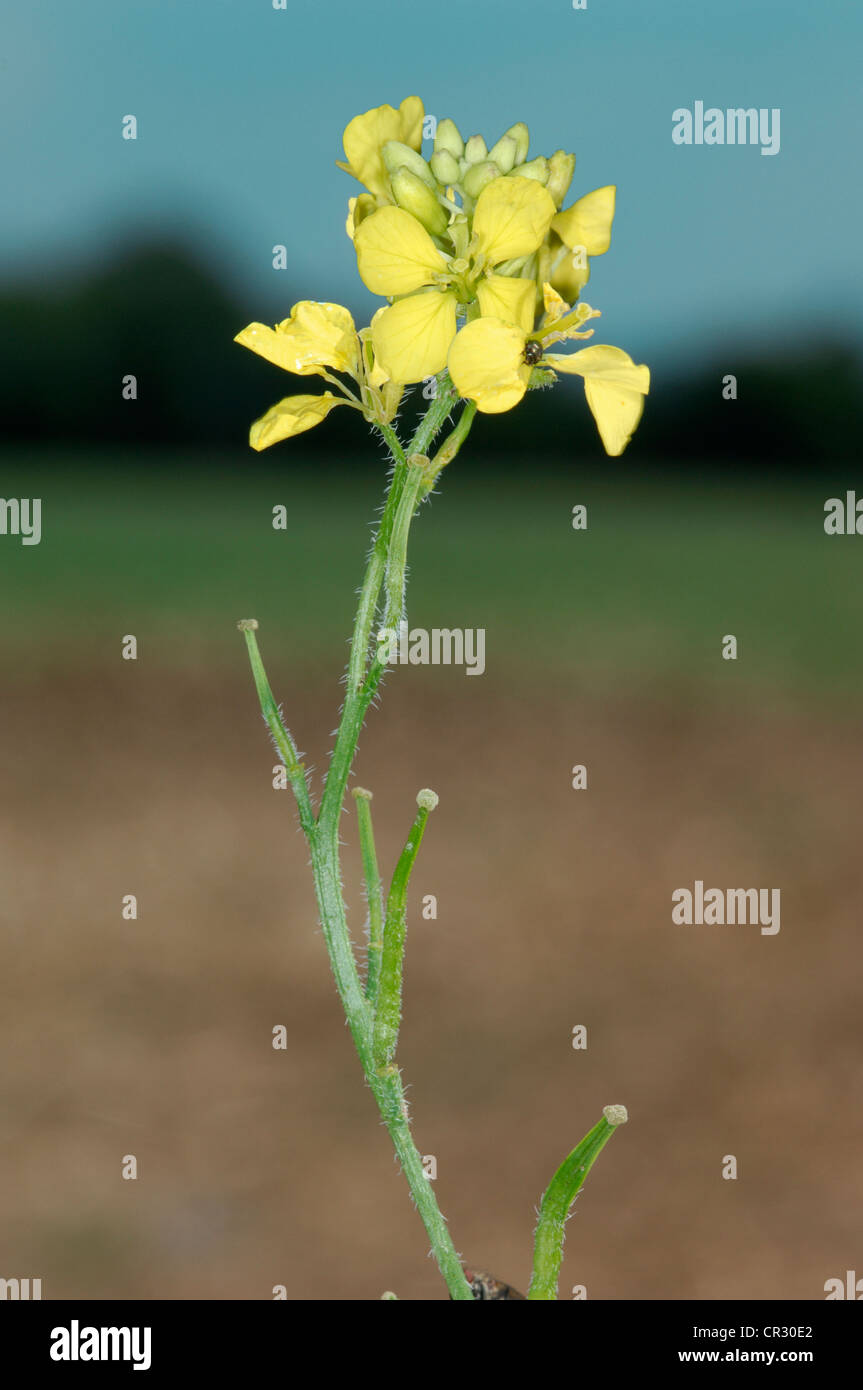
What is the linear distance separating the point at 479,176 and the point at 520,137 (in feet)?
0.12

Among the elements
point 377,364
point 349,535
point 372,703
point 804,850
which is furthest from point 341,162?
point 349,535

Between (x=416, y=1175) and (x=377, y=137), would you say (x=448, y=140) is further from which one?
(x=416, y=1175)

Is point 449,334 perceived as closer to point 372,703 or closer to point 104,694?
point 372,703

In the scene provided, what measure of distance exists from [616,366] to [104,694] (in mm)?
4320

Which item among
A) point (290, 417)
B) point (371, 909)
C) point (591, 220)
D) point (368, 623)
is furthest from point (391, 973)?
point (591, 220)

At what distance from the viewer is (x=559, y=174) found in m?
0.59

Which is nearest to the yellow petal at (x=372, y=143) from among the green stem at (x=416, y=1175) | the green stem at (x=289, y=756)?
the green stem at (x=289, y=756)

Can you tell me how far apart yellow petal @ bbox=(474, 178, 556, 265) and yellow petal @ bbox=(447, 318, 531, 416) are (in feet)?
0.13

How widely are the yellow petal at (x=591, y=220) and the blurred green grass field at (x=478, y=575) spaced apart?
3.39 metres

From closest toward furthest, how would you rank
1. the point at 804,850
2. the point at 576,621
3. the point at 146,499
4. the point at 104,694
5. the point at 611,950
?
1. the point at 611,950
2. the point at 804,850
3. the point at 104,694
4. the point at 576,621
5. the point at 146,499

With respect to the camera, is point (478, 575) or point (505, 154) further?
point (478, 575)

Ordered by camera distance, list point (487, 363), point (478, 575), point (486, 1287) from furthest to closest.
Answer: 1. point (478, 575)
2. point (486, 1287)
3. point (487, 363)

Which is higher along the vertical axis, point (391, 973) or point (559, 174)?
point (559, 174)

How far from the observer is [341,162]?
0.62 m
